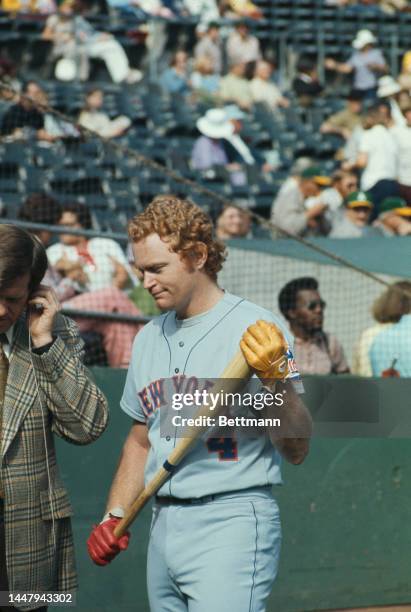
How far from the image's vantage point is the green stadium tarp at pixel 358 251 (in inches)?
237

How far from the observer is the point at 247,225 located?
8188mm

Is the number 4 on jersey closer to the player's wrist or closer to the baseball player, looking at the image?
the baseball player

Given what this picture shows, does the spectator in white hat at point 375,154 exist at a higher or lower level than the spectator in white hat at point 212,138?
lower

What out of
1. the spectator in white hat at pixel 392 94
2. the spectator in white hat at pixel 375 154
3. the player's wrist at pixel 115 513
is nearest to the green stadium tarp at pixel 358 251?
the player's wrist at pixel 115 513

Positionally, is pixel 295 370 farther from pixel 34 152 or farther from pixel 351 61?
pixel 351 61

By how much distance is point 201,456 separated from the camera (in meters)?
3.20

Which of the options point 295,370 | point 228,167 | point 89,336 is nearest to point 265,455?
point 295,370

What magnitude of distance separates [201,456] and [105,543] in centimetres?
38

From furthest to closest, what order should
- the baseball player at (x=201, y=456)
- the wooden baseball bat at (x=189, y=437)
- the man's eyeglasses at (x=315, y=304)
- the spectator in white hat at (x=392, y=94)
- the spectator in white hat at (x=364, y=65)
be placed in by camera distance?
the spectator in white hat at (x=364, y=65) < the spectator in white hat at (x=392, y=94) < the man's eyeglasses at (x=315, y=304) < the baseball player at (x=201, y=456) < the wooden baseball bat at (x=189, y=437)

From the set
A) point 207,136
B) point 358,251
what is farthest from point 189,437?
point 207,136

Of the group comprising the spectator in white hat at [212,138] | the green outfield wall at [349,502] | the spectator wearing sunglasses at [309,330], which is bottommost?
the green outfield wall at [349,502]

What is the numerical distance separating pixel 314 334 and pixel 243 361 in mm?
2948

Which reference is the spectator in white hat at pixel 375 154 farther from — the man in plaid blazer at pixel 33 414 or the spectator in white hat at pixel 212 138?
the man in plaid blazer at pixel 33 414

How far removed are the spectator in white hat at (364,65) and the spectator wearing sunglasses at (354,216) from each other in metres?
7.35
